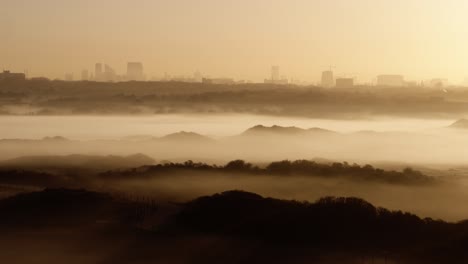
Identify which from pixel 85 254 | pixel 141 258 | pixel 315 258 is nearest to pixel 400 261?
pixel 315 258

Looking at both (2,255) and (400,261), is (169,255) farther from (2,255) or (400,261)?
(400,261)

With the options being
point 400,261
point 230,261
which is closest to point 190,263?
point 230,261

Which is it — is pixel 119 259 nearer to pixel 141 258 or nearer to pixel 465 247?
pixel 141 258

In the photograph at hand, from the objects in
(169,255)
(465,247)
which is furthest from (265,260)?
(465,247)

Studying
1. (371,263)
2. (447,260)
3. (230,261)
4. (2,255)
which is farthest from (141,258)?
(447,260)

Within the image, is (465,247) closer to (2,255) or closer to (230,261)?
(230,261)
